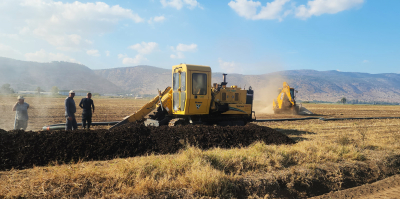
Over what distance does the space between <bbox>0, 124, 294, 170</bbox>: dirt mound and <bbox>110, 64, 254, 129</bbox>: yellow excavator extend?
64.2 inches

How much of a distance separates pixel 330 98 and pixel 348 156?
202 meters

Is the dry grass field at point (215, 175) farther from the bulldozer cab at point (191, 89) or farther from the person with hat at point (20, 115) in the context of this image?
the person with hat at point (20, 115)

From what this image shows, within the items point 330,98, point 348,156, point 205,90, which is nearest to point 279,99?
point 205,90

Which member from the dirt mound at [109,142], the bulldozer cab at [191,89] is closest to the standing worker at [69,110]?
the dirt mound at [109,142]

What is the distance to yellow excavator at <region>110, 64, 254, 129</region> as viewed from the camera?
10445mm

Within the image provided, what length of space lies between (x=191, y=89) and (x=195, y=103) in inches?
25.5

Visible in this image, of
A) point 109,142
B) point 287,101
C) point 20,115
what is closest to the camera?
point 109,142

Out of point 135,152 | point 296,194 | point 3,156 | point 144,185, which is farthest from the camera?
point 135,152

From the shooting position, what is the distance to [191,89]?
10352 mm

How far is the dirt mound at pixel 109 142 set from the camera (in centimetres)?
648

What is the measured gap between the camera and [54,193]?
4246 millimetres

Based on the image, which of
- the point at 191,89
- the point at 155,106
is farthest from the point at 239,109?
the point at 155,106

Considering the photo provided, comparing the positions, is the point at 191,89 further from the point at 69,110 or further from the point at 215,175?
the point at 215,175

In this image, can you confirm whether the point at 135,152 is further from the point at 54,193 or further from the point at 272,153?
the point at 272,153
